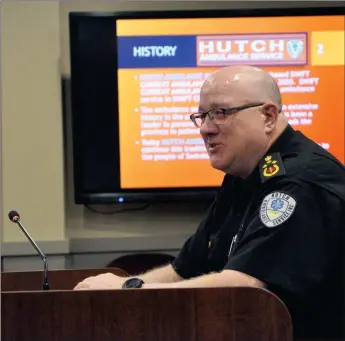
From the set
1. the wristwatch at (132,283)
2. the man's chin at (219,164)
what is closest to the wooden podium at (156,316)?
the wristwatch at (132,283)

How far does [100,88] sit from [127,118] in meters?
0.22

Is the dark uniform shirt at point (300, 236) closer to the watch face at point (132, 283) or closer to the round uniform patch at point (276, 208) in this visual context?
the round uniform patch at point (276, 208)

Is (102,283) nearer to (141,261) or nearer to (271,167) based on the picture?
(271,167)

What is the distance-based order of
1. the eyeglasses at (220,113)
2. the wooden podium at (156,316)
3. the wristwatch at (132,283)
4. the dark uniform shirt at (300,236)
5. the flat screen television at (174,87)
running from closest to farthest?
1. the wooden podium at (156,316)
2. the dark uniform shirt at (300,236)
3. the wristwatch at (132,283)
4. the eyeglasses at (220,113)
5. the flat screen television at (174,87)

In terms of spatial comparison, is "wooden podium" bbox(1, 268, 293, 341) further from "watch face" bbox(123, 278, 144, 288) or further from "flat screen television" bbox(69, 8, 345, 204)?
"flat screen television" bbox(69, 8, 345, 204)

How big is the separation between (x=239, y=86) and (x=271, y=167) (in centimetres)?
24

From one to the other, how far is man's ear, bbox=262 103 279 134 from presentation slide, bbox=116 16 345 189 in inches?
66.5

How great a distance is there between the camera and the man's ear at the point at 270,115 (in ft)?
5.39

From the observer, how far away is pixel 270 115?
165cm

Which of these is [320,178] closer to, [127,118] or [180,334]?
[180,334]

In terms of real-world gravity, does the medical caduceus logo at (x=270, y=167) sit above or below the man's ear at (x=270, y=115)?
below

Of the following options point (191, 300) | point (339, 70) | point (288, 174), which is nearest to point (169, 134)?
point (339, 70)

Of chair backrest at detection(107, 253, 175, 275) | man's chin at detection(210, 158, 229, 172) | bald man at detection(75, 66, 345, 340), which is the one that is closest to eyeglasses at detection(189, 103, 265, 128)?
bald man at detection(75, 66, 345, 340)

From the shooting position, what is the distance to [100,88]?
332cm
